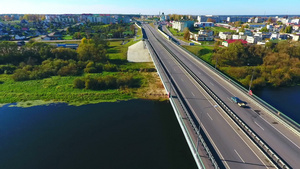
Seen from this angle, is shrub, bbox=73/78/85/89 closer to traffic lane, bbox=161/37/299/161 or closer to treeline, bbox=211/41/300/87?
traffic lane, bbox=161/37/299/161

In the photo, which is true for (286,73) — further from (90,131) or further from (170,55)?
(90,131)

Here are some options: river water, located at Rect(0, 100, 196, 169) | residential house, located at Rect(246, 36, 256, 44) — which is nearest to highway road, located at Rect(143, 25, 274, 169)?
river water, located at Rect(0, 100, 196, 169)

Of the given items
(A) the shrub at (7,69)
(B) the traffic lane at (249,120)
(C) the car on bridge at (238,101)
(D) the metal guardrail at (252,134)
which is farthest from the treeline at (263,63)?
(A) the shrub at (7,69)

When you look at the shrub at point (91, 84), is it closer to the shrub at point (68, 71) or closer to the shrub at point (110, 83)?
the shrub at point (110, 83)

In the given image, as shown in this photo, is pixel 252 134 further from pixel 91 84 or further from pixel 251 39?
pixel 251 39

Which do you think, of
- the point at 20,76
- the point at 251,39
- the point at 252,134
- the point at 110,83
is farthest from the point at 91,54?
the point at 251,39

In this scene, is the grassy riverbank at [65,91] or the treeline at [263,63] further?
the treeline at [263,63]
